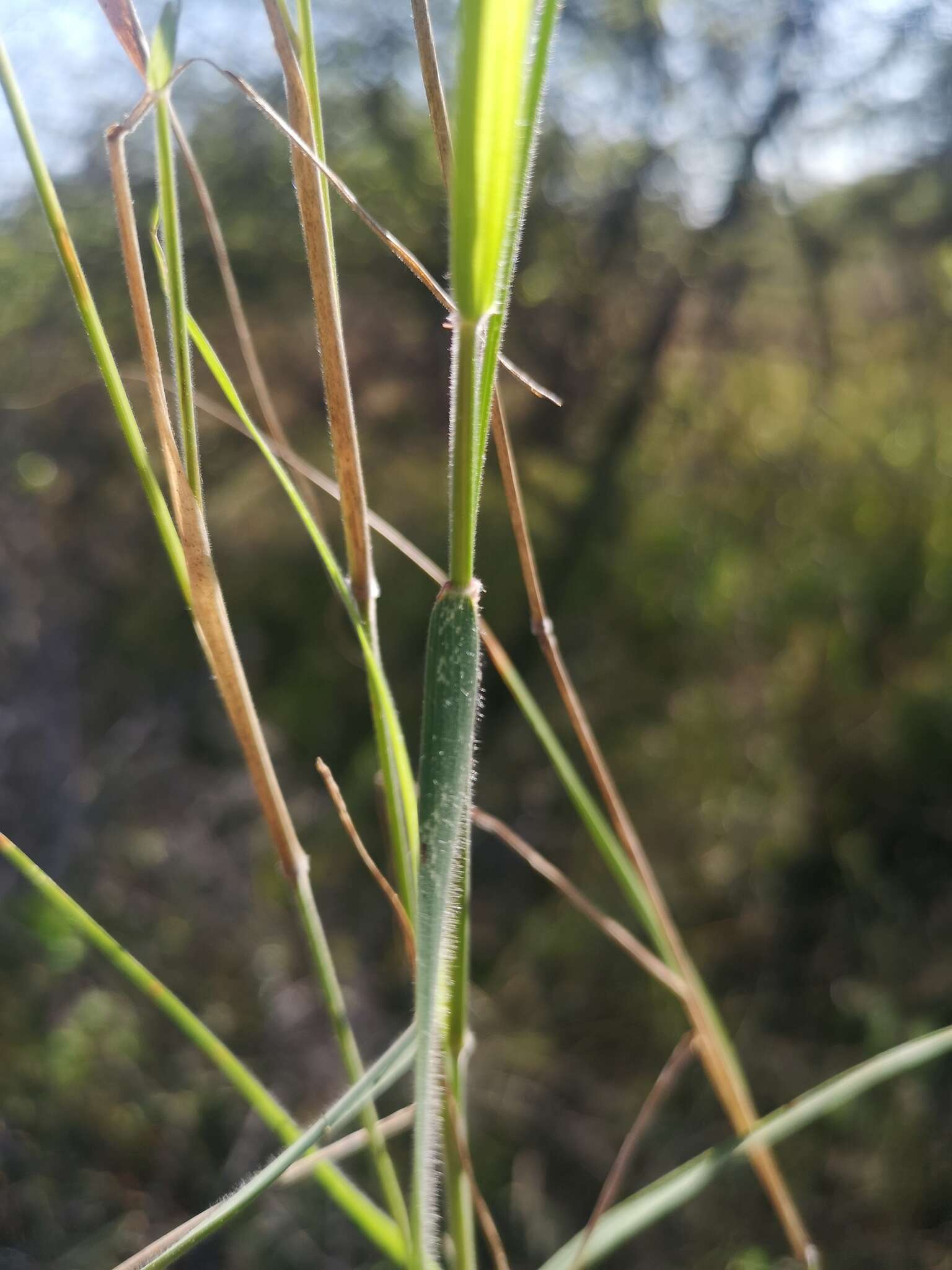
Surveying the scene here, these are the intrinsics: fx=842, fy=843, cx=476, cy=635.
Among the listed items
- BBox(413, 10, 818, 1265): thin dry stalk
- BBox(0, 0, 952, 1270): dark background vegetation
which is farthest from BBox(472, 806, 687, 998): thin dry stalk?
BBox(0, 0, 952, 1270): dark background vegetation

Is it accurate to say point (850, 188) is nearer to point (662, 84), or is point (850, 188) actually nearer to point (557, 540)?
point (662, 84)

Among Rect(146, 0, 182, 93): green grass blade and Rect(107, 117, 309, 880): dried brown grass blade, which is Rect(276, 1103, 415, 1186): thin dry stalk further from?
Rect(146, 0, 182, 93): green grass blade

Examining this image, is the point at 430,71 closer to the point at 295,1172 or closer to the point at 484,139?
the point at 484,139

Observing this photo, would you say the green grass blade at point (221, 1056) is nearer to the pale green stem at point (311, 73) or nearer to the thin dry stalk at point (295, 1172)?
the thin dry stalk at point (295, 1172)

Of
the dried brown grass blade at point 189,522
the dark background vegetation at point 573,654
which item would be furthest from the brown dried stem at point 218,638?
the dark background vegetation at point 573,654

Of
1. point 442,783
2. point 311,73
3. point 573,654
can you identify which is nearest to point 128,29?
point 311,73

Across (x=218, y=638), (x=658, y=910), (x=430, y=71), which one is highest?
(x=430, y=71)

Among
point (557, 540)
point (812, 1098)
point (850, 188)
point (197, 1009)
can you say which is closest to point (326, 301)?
point (812, 1098)
